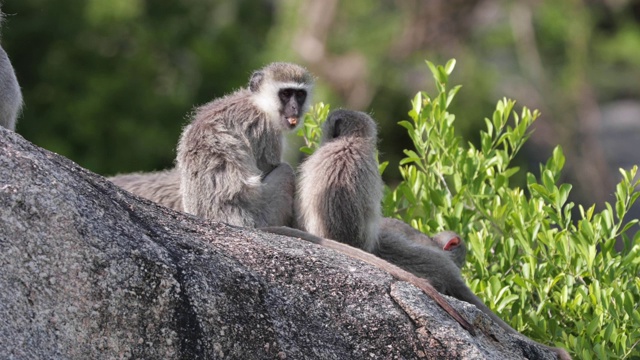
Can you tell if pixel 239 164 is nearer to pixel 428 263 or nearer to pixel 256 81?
pixel 256 81

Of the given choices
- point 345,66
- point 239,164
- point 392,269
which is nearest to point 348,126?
point 239,164

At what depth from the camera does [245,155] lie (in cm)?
739

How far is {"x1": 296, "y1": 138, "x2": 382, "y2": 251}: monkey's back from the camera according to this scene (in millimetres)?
6906

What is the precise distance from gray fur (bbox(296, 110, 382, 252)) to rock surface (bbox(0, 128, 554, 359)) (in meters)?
1.14

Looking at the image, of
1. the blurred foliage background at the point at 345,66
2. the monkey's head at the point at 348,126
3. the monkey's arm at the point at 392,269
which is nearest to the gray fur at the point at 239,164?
the monkey's head at the point at 348,126

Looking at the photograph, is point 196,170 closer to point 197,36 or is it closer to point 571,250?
Answer: point 571,250

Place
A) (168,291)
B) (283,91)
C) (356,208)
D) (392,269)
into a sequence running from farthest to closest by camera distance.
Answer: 1. (283,91)
2. (356,208)
3. (392,269)
4. (168,291)

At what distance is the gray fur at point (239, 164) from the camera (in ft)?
23.8

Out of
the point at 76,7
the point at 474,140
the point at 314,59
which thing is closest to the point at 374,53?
the point at 314,59

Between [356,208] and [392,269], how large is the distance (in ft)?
3.73

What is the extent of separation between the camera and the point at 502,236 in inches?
308

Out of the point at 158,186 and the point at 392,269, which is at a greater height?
the point at 158,186

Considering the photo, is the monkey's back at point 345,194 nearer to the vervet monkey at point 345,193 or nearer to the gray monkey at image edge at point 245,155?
the vervet monkey at point 345,193

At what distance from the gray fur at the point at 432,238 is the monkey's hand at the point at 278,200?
1.99ft
